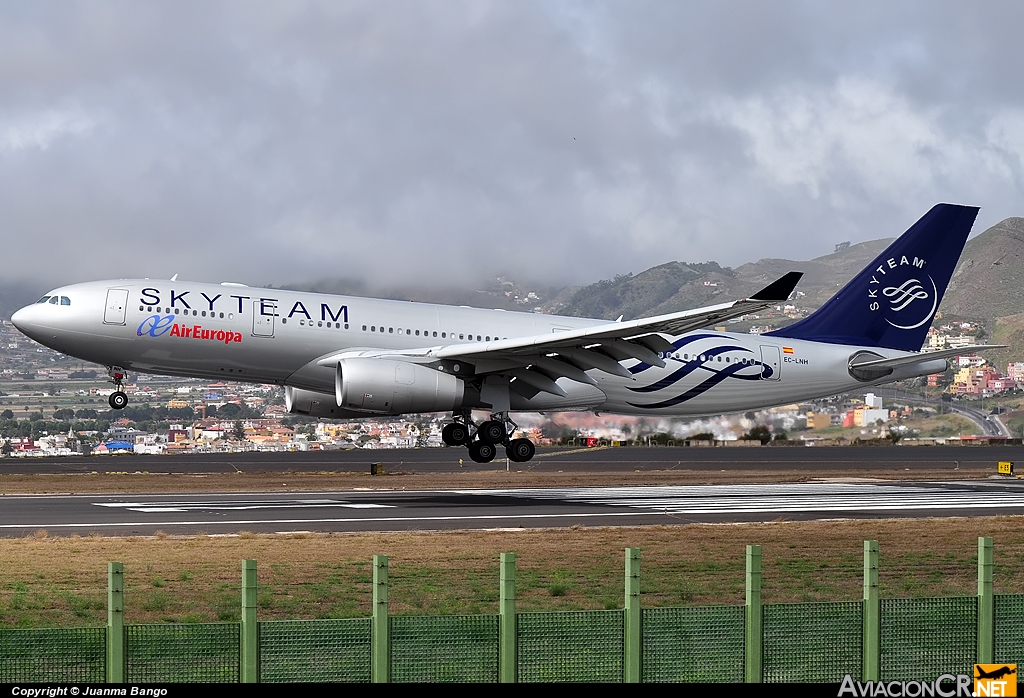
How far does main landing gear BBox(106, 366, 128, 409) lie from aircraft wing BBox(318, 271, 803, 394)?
6.65 meters

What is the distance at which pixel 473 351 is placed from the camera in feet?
128

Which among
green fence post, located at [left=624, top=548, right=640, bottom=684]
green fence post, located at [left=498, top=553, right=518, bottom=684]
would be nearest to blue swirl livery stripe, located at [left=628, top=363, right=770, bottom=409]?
green fence post, located at [left=624, top=548, right=640, bottom=684]

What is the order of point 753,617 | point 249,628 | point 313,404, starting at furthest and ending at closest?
point 313,404, point 753,617, point 249,628

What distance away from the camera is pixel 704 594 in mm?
18484

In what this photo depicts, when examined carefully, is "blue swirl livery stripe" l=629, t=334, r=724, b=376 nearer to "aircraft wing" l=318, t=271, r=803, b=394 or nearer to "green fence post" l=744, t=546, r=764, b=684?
"aircraft wing" l=318, t=271, r=803, b=394

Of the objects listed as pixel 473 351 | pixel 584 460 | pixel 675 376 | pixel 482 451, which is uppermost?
pixel 473 351

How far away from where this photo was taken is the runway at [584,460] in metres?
67.4

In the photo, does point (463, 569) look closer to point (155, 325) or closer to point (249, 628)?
point (249, 628)

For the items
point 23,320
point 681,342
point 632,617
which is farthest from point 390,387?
point 632,617

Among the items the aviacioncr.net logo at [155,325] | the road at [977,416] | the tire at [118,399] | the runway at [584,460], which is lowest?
the runway at [584,460]

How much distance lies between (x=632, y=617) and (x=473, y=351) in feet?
89.8

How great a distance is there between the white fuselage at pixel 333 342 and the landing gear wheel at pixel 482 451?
6.19ft

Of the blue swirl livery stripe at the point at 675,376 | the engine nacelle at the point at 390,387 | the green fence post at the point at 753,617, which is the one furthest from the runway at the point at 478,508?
the green fence post at the point at 753,617

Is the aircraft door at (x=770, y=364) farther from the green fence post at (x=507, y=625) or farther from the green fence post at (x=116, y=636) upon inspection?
the green fence post at (x=116, y=636)
